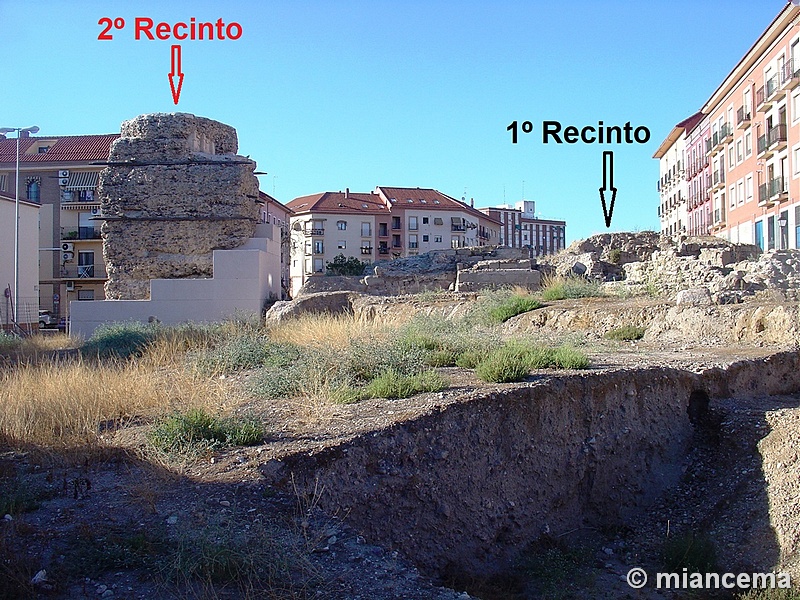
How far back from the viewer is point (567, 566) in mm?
5559

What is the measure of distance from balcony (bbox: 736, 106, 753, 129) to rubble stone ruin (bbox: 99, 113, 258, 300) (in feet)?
98.4

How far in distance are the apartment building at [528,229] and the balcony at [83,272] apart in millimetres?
57862

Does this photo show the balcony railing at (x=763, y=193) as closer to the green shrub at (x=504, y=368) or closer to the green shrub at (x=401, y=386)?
the green shrub at (x=504, y=368)

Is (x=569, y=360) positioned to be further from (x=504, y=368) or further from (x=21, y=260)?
(x=21, y=260)

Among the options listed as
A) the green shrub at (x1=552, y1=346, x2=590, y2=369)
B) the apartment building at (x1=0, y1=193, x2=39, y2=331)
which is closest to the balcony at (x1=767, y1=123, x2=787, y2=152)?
the green shrub at (x1=552, y1=346, x2=590, y2=369)

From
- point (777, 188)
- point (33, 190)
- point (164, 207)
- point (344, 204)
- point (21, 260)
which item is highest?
point (344, 204)

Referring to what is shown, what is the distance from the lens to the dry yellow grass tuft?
18.9ft

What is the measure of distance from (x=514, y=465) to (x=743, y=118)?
122 ft

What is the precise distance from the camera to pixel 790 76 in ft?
99.9

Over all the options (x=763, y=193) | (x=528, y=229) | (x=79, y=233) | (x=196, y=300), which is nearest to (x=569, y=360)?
(x=196, y=300)

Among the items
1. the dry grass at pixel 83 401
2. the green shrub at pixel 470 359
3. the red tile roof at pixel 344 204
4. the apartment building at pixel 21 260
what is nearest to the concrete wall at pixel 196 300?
the dry grass at pixel 83 401

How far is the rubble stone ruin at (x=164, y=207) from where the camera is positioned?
1686 cm

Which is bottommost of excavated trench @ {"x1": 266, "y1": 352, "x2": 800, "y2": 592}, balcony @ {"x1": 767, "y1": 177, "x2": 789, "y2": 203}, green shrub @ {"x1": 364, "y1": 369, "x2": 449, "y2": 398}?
excavated trench @ {"x1": 266, "y1": 352, "x2": 800, "y2": 592}

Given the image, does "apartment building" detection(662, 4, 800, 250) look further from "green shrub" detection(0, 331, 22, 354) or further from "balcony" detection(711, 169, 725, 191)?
"green shrub" detection(0, 331, 22, 354)
